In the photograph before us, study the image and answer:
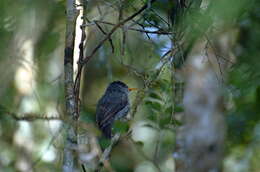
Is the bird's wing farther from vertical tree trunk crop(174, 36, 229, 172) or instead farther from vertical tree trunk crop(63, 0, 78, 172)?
vertical tree trunk crop(63, 0, 78, 172)

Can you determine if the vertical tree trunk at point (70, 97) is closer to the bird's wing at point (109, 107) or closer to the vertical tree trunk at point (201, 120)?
the vertical tree trunk at point (201, 120)

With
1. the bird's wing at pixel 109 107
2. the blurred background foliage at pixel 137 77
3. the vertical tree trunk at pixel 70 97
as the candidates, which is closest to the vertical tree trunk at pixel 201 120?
the blurred background foliage at pixel 137 77

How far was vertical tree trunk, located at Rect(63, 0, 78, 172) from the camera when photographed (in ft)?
14.3

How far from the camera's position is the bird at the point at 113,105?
25.3 ft

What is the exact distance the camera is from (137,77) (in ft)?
24.1

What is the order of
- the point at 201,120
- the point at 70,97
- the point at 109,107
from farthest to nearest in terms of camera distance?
the point at 109,107 < the point at 201,120 < the point at 70,97

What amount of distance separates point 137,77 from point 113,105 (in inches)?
33.8

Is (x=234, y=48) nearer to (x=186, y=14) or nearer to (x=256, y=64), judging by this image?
(x=256, y=64)

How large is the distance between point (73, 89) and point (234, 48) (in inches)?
152

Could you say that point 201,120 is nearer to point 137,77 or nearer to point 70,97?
point 70,97

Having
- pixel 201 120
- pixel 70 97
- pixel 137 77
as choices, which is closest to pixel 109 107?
pixel 137 77

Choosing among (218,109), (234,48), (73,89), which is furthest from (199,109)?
(234,48)

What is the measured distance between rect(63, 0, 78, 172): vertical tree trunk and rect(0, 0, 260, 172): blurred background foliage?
9 centimetres

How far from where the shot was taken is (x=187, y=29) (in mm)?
4957
